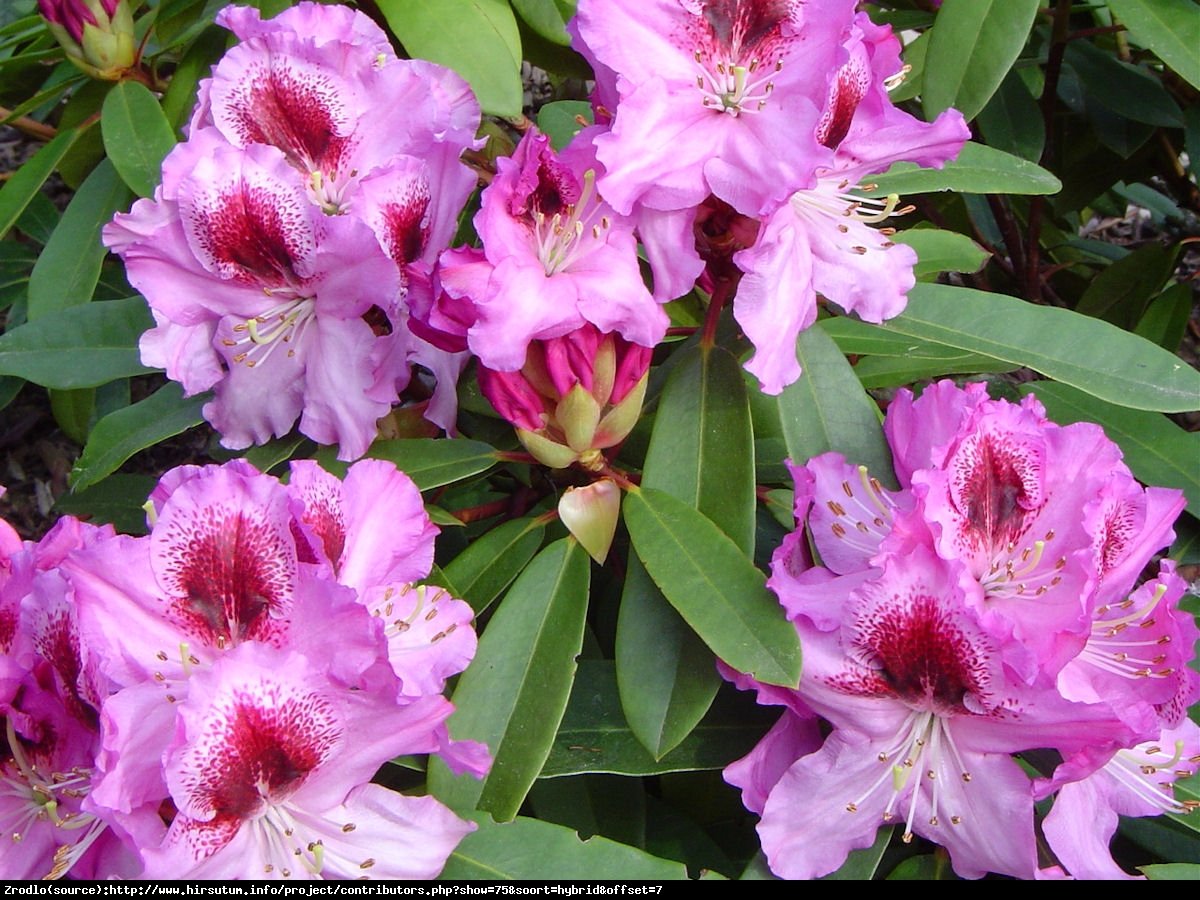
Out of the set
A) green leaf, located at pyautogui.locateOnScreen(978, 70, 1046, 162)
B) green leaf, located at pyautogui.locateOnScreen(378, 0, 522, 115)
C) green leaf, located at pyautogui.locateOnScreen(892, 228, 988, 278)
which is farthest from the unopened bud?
green leaf, located at pyautogui.locateOnScreen(978, 70, 1046, 162)

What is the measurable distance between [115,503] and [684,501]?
0.79m

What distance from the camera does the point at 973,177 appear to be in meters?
1.25

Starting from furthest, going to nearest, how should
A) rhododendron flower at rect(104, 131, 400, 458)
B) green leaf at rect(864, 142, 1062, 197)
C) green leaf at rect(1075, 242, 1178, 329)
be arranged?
green leaf at rect(1075, 242, 1178, 329) → green leaf at rect(864, 142, 1062, 197) → rhododendron flower at rect(104, 131, 400, 458)

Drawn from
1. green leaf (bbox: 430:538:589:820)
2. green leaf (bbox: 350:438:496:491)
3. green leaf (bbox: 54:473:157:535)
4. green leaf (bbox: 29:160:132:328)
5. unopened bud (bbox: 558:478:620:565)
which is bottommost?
green leaf (bbox: 54:473:157:535)

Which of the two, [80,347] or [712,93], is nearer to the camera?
[712,93]

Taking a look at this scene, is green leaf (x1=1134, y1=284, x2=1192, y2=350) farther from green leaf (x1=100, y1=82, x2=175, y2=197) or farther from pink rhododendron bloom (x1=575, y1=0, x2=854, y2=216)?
green leaf (x1=100, y1=82, x2=175, y2=197)

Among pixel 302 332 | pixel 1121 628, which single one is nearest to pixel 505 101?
pixel 302 332

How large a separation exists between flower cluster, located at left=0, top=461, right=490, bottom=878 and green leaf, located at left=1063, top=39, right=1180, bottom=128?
4.94ft

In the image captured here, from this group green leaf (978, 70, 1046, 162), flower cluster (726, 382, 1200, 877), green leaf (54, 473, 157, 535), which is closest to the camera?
flower cluster (726, 382, 1200, 877)

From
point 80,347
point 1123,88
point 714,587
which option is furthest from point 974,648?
point 1123,88

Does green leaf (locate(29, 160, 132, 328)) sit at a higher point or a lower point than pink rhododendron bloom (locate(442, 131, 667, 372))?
lower

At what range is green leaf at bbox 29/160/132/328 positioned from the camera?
4.92 feet

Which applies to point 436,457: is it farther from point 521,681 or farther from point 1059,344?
point 1059,344

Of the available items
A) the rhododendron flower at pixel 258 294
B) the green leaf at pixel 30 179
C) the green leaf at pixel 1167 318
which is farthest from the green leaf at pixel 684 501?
the green leaf at pixel 1167 318
